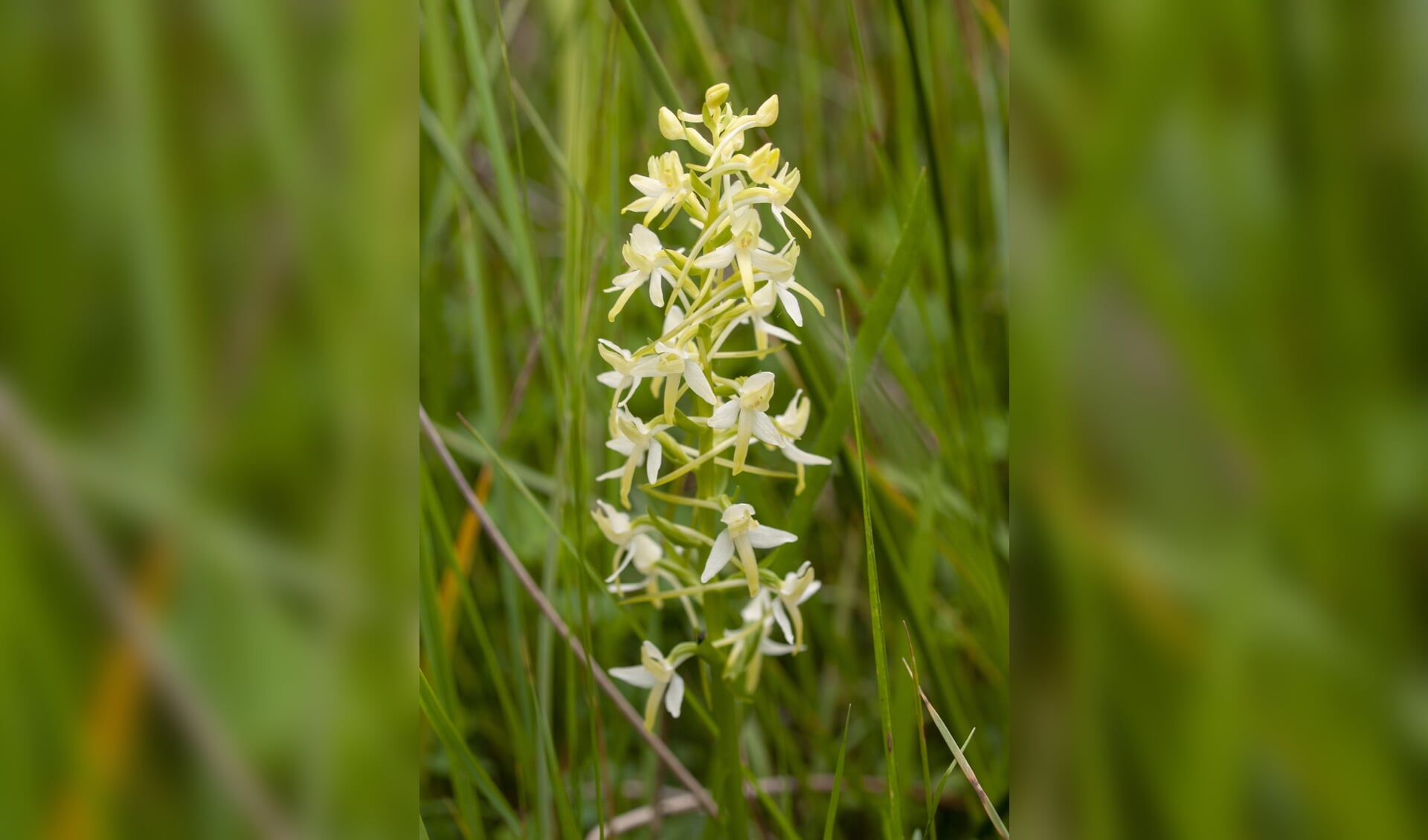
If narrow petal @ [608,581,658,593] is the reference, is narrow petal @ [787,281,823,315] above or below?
above

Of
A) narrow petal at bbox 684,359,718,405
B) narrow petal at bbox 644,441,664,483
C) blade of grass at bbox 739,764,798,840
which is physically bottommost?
blade of grass at bbox 739,764,798,840

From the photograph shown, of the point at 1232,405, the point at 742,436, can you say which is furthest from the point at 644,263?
the point at 1232,405

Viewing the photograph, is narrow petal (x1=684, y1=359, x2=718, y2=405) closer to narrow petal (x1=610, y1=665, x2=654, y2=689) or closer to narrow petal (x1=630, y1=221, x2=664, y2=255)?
narrow petal (x1=630, y1=221, x2=664, y2=255)

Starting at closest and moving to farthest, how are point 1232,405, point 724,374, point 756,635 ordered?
point 1232,405, point 756,635, point 724,374

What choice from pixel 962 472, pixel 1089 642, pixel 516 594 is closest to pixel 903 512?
pixel 962 472

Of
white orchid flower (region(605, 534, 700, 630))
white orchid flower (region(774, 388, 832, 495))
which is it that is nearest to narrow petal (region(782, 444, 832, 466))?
white orchid flower (region(774, 388, 832, 495))

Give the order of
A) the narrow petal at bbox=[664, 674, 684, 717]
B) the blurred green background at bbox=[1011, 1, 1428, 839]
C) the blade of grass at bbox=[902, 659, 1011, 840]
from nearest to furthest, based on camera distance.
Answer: the blurred green background at bbox=[1011, 1, 1428, 839] < the blade of grass at bbox=[902, 659, 1011, 840] < the narrow petal at bbox=[664, 674, 684, 717]

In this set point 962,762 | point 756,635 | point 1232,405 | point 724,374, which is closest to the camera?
point 1232,405

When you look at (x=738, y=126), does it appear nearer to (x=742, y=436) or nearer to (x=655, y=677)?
(x=742, y=436)
